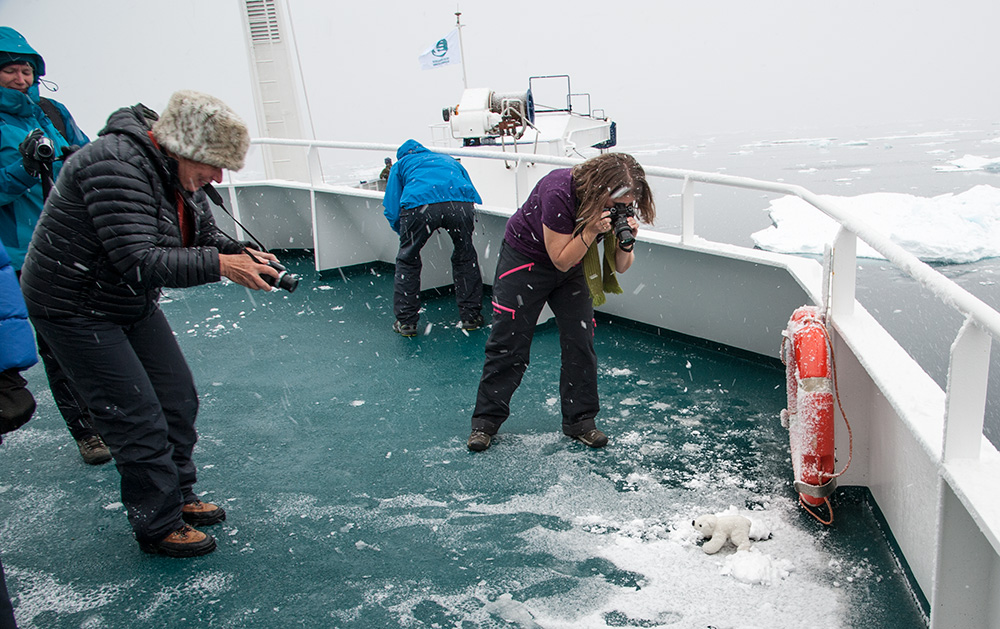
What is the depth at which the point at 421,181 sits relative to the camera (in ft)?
15.6

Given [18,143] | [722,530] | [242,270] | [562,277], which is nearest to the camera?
[242,270]

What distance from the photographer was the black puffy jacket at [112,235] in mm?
2043

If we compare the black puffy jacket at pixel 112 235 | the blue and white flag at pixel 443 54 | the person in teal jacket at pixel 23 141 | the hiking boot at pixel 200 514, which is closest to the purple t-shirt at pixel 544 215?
the black puffy jacket at pixel 112 235

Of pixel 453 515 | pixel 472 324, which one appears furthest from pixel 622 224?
pixel 472 324

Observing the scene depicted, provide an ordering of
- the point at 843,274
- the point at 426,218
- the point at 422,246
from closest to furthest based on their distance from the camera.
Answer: the point at 843,274 → the point at 426,218 → the point at 422,246

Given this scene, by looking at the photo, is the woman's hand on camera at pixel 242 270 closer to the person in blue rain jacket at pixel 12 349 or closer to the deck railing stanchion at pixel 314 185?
the person in blue rain jacket at pixel 12 349

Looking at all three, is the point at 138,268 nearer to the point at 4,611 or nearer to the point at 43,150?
the point at 4,611

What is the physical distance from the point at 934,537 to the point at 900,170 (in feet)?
148

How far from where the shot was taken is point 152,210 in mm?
2121

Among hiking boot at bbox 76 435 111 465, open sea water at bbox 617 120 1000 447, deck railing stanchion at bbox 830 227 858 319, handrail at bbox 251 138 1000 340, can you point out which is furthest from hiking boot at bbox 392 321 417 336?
open sea water at bbox 617 120 1000 447

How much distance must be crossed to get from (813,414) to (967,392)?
0.91 meters

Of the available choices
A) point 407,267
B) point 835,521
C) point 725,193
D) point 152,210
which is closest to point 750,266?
point 835,521

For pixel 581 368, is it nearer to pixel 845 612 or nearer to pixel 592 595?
pixel 592 595

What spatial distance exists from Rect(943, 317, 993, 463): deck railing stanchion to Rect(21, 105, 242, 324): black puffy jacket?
2.02 meters
